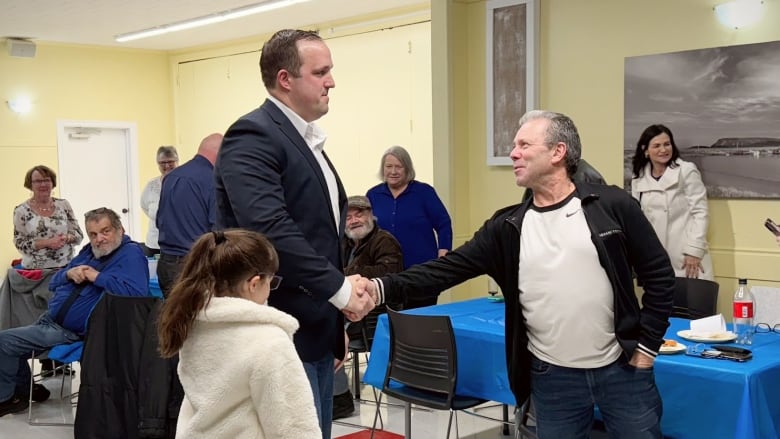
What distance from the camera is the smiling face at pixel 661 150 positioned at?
17.2ft

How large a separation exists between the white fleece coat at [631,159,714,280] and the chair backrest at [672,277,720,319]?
1.93 feet

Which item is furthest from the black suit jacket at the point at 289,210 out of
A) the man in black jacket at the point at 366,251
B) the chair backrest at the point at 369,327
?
Answer: the man in black jacket at the point at 366,251

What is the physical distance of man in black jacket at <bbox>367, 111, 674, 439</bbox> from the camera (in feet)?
8.22

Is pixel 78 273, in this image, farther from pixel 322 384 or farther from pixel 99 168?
pixel 99 168

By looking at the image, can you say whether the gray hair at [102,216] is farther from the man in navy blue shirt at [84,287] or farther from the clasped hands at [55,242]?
the clasped hands at [55,242]

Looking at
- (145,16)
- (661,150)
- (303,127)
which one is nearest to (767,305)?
(661,150)

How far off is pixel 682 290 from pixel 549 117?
231 cm

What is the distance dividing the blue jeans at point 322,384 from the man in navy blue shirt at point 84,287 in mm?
3023

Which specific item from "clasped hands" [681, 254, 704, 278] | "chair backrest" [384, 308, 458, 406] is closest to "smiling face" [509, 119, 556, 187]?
"chair backrest" [384, 308, 458, 406]

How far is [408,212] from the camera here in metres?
5.85

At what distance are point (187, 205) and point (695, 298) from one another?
2892 millimetres

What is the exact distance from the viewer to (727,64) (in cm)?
511

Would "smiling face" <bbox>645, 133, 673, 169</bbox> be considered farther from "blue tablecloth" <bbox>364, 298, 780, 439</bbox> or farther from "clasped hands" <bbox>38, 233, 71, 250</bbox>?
"clasped hands" <bbox>38, 233, 71, 250</bbox>

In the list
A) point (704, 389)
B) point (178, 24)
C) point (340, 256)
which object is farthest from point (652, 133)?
point (178, 24)
